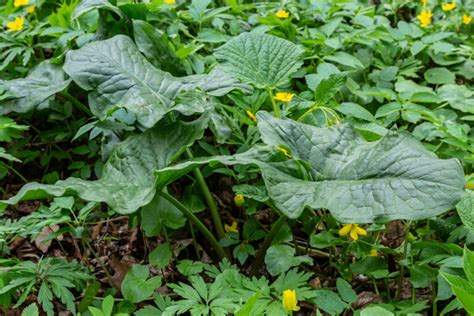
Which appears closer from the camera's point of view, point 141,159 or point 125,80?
point 141,159

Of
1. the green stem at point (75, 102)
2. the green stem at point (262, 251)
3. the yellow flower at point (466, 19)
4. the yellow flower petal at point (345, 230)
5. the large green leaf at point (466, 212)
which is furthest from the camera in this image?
the yellow flower at point (466, 19)

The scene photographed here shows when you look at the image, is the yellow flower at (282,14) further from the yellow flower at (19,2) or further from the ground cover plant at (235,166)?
the yellow flower at (19,2)

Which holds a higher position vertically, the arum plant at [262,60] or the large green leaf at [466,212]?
the arum plant at [262,60]

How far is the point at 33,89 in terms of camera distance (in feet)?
6.98

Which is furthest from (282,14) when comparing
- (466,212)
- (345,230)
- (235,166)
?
(466,212)

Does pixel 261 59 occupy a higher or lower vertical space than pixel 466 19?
higher

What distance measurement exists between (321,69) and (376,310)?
1162mm

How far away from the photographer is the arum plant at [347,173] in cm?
136

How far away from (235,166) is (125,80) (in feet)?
1.53

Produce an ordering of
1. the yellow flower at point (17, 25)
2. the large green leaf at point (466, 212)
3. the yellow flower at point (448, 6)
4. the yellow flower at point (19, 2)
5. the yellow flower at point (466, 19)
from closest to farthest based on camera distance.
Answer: the large green leaf at point (466, 212), the yellow flower at point (17, 25), the yellow flower at point (19, 2), the yellow flower at point (466, 19), the yellow flower at point (448, 6)

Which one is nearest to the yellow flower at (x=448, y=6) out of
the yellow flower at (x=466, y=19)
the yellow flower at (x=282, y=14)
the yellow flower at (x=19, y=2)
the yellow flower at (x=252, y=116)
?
the yellow flower at (x=466, y=19)

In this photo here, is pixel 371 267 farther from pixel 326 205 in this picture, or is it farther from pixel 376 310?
pixel 326 205

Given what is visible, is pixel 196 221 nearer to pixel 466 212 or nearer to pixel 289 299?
pixel 289 299

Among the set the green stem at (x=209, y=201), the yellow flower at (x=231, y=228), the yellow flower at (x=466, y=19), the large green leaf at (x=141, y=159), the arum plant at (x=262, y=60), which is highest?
the arum plant at (x=262, y=60)
